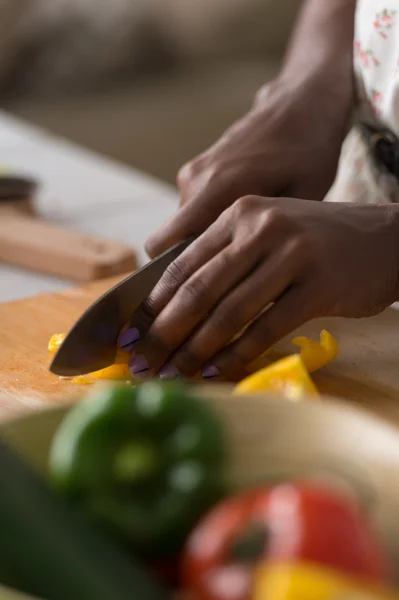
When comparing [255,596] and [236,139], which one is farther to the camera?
[236,139]

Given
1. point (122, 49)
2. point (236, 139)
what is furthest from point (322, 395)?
point (122, 49)

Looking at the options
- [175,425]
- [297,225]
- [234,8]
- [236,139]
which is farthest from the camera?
[234,8]

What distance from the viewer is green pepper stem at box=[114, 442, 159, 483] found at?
557mm

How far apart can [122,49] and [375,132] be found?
2547mm

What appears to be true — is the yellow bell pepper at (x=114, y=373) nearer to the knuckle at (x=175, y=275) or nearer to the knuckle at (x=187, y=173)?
the knuckle at (x=175, y=275)

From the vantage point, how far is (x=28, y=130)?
2387 mm

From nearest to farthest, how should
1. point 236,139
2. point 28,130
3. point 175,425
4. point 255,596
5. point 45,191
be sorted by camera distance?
point 255,596, point 175,425, point 236,139, point 45,191, point 28,130

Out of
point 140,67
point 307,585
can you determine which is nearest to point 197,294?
point 307,585

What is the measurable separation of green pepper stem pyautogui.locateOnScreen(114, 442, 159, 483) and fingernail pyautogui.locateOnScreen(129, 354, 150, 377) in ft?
1.51

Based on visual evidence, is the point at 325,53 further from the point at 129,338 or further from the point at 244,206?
the point at 129,338

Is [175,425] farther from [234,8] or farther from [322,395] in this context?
[234,8]

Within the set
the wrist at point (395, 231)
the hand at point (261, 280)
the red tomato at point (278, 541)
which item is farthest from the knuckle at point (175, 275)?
the red tomato at point (278, 541)

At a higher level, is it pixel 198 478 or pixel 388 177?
pixel 198 478

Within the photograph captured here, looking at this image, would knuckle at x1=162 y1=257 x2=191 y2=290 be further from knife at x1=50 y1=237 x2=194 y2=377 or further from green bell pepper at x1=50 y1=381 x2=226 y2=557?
green bell pepper at x1=50 y1=381 x2=226 y2=557
